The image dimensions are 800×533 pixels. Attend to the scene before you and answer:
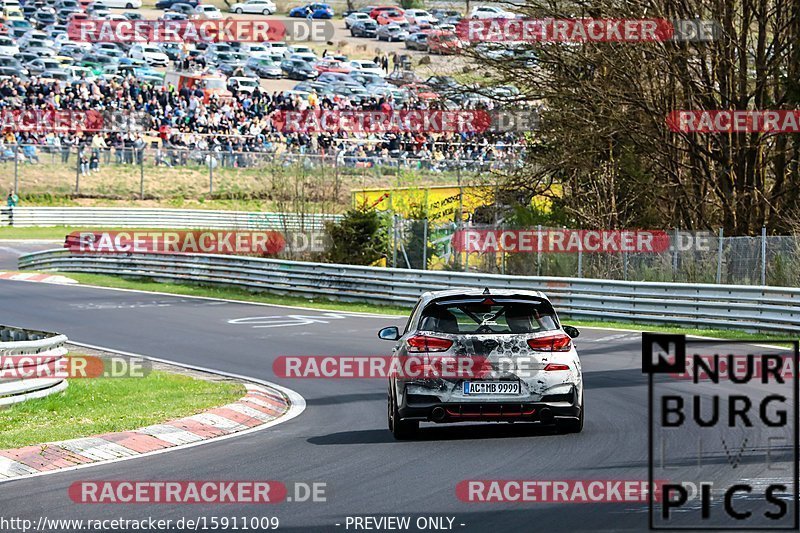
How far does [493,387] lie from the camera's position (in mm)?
11273

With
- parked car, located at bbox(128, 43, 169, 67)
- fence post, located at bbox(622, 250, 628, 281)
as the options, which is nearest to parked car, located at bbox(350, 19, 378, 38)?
parked car, located at bbox(128, 43, 169, 67)

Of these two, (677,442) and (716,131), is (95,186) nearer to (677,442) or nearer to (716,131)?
(716,131)

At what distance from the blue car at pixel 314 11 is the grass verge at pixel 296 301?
56.2m

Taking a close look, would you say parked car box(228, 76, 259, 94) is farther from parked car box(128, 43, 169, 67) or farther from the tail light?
the tail light

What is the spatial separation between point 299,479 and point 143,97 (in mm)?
50274

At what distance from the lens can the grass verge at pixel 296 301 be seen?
23797mm

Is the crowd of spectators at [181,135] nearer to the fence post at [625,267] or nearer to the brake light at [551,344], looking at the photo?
the fence post at [625,267]

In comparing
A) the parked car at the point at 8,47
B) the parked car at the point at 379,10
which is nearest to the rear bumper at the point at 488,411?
the parked car at the point at 8,47

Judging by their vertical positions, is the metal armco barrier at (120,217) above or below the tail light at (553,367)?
below

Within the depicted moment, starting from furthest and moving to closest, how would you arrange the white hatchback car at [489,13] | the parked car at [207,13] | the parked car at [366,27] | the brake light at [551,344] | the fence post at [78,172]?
the parked car at [366,27]
the parked car at [207,13]
the fence post at [78,172]
the white hatchback car at [489,13]
the brake light at [551,344]

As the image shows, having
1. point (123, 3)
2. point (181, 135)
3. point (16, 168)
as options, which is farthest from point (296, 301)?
point (123, 3)

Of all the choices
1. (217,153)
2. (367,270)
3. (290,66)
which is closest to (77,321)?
(367,270)

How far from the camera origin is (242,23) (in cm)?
8612

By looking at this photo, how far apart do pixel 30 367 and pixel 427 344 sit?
5473mm
